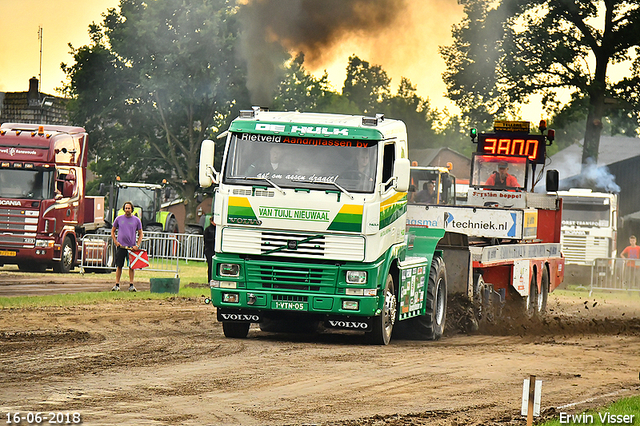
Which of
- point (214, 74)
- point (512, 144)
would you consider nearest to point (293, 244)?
point (512, 144)

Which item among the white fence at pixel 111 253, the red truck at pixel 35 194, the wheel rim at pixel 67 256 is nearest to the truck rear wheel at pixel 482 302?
the white fence at pixel 111 253

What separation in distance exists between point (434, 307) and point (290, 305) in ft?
10.8

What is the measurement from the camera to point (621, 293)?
32125mm

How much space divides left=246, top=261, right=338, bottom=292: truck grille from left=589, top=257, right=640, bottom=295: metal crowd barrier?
2054 cm

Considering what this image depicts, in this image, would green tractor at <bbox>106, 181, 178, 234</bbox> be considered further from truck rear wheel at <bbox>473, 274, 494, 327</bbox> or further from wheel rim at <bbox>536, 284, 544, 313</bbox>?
truck rear wheel at <bbox>473, 274, 494, 327</bbox>

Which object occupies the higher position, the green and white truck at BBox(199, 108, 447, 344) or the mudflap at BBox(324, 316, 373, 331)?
the green and white truck at BBox(199, 108, 447, 344)

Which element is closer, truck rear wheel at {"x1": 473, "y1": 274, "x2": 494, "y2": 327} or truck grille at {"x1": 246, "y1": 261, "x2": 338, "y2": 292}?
truck grille at {"x1": 246, "y1": 261, "x2": 338, "y2": 292}

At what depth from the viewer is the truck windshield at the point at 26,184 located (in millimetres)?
28891

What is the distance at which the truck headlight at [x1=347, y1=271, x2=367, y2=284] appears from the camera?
13.6m

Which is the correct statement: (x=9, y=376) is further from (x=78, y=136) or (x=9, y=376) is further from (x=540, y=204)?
(x=78, y=136)

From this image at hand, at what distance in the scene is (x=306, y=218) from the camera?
1338 cm

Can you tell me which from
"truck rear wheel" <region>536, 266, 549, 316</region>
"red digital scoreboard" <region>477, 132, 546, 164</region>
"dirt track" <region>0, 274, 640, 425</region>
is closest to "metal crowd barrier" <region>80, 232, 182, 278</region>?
"red digital scoreboard" <region>477, 132, 546, 164</region>

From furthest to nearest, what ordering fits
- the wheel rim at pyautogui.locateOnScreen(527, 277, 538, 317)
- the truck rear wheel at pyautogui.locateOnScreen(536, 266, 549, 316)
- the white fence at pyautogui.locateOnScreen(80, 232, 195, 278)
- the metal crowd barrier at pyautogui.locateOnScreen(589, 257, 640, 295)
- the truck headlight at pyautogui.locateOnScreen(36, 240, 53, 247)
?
the metal crowd barrier at pyautogui.locateOnScreen(589, 257, 640, 295) → the white fence at pyautogui.locateOnScreen(80, 232, 195, 278) → the truck headlight at pyautogui.locateOnScreen(36, 240, 53, 247) → the truck rear wheel at pyautogui.locateOnScreen(536, 266, 549, 316) → the wheel rim at pyautogui.locateOnScreen(527, 277, 538, 317)

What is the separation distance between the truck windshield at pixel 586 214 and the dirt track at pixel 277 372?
20102 millimetres
